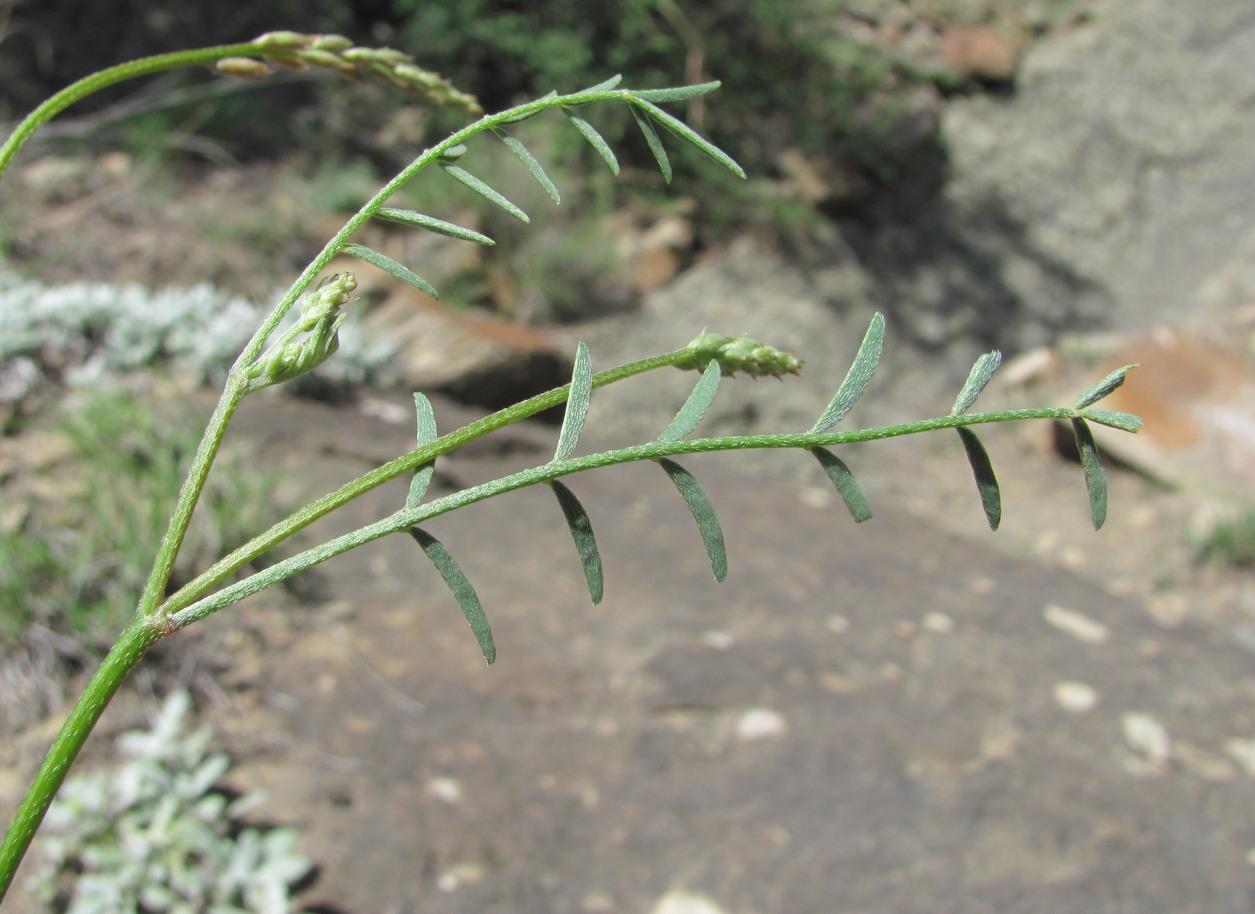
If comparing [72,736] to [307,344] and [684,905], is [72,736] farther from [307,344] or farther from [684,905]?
[684,905]

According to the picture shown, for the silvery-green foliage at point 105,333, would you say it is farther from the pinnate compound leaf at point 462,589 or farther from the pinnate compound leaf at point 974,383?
the pinnate compound leaf at point 974,383

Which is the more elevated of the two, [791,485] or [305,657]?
[305,657]

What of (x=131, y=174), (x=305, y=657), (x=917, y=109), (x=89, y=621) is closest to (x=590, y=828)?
(x=305, y=657)

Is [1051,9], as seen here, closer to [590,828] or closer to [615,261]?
[615,261]

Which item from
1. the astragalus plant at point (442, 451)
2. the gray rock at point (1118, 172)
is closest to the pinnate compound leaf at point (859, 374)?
the astragalus plant at point (442, 451)

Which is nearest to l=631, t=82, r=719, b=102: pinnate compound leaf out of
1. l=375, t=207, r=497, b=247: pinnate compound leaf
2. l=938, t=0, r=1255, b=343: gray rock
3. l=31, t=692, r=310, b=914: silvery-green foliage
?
l=375, t=207, r=497, b=247: pinnate compound leaf

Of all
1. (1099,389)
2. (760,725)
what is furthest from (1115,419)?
(760,725)
